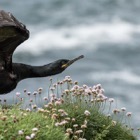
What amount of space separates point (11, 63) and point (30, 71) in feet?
1.71

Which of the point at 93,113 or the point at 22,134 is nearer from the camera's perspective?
the point at 22,134

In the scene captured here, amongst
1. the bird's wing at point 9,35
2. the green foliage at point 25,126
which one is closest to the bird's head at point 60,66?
the bird's wing at point 9,35

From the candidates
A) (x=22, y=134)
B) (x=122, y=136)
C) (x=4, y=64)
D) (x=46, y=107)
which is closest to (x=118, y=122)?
(x=122, y=136)

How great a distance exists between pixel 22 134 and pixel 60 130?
3.33 ft

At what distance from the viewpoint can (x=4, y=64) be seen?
1288 cm

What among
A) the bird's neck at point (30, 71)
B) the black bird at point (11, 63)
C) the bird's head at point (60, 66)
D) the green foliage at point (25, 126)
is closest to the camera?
the green foliage at point (25, 126)

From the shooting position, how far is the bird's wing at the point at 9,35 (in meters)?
10.9

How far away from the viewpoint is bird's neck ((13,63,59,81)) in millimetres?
13141

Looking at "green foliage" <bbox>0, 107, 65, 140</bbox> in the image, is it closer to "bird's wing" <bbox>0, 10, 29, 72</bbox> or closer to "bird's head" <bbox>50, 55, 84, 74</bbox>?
"bird's wing" <bbox>0, 10, 29, 72</bbox>

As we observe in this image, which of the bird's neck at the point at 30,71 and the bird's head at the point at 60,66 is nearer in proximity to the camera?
the bird's neck at the point at 30,71

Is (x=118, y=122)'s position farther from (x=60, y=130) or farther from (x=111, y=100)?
(x=60, y=130)

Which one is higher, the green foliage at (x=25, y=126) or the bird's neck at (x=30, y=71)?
the bird's neck at (x=30, y=71)

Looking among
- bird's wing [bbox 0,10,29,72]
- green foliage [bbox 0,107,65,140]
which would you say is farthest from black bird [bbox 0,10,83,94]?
green foliage [bbox 0,107,65,140]

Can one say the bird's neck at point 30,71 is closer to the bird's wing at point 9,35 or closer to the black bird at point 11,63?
the black bird at point 11,63
